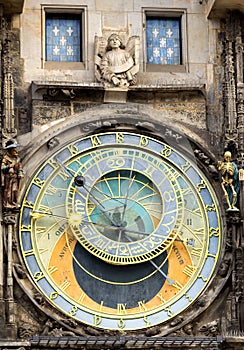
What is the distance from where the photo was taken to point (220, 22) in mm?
22656

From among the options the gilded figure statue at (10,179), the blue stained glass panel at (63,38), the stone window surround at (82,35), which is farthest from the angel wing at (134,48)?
the gilded figure statue at (10,179)

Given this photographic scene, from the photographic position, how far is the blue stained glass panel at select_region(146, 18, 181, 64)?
22.6 m

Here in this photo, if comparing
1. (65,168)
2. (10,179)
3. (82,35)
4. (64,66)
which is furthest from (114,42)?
(10,179)

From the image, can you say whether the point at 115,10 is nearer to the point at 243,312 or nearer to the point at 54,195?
the point at 54,195

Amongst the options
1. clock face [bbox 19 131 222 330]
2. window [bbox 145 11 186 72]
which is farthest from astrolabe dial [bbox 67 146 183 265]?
window [bbox 145 11 186 72]

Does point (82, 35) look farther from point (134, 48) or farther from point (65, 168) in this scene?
point (65, 168)

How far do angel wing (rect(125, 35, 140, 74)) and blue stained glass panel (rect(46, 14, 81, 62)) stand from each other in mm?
678

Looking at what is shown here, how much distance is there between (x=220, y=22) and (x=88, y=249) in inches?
143

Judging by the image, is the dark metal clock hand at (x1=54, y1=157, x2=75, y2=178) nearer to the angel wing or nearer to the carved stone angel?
the carved stone angel

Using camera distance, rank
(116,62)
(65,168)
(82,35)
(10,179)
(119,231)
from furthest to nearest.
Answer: (82,35), (116,62), (65,168), (119,231), (10,179)

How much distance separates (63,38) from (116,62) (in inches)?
33.7

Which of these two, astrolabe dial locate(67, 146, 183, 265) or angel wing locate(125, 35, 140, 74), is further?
angel wing locate(125, 35, 140, 74)

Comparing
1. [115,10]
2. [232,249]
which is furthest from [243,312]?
[115,10]

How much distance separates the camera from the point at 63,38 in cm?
2248
